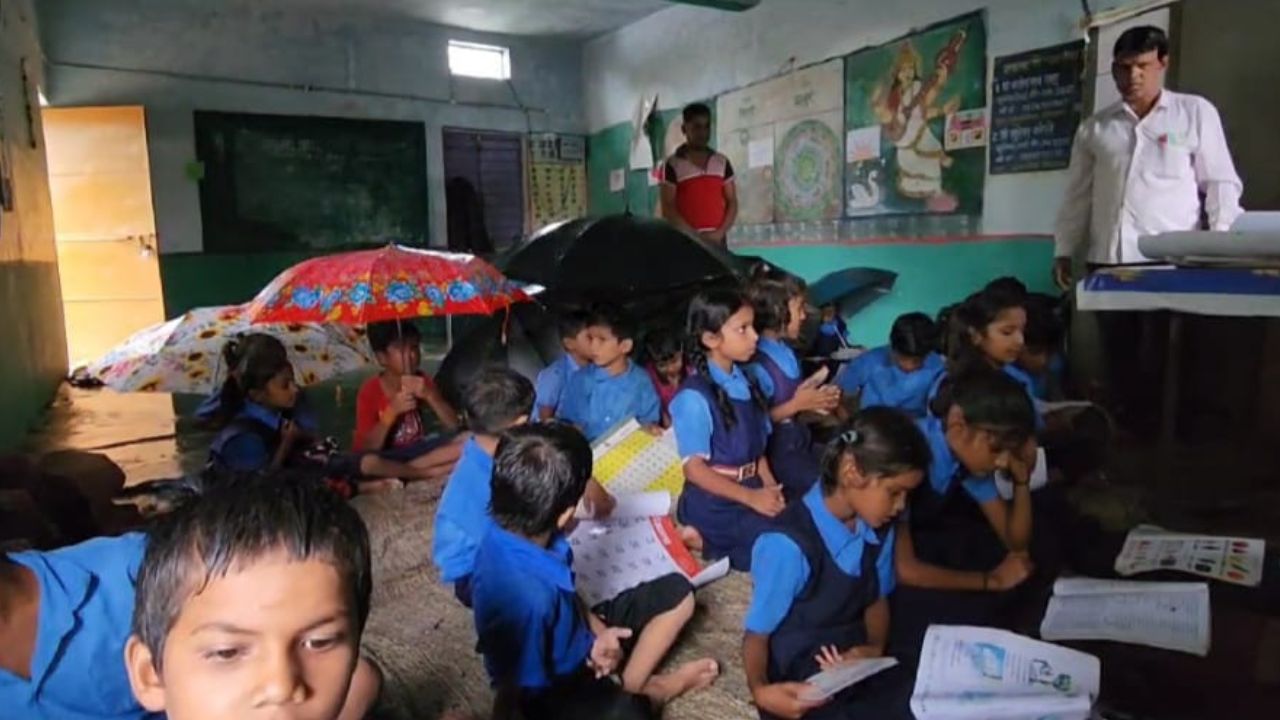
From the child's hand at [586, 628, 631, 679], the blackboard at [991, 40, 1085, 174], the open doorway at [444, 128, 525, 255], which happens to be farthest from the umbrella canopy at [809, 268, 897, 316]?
the child's hand at [586, 628, 631, 679]

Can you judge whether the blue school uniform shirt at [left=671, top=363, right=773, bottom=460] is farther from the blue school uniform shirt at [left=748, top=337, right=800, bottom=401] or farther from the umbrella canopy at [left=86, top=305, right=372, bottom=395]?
the umbrella canopy at [left=86, top=305, right=372, bottom=395]

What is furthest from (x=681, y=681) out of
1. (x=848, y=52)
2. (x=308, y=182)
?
(x=308, y=182)

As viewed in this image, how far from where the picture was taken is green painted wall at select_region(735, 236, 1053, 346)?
430cm

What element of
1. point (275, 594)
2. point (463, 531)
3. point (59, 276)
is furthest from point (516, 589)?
point (59, 276)

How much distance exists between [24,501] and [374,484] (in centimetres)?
130

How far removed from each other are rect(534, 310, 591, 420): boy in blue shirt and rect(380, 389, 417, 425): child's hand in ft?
1.45

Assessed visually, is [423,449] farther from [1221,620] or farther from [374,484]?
[1221,620]

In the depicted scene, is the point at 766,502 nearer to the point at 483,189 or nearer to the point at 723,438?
the point at 723,438

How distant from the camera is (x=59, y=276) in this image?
5641 mm

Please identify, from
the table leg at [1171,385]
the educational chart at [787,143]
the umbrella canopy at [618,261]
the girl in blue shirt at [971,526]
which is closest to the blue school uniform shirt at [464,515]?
the girl in blue shirt at [971,526]

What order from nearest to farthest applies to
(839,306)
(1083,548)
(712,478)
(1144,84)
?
(1083,548) → (712,478) → (1144,84) → (839,306)

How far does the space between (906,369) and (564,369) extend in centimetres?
117

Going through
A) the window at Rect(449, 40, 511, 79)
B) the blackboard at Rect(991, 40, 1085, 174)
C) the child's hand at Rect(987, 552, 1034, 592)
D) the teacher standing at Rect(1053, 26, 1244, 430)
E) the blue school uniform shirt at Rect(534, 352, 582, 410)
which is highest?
the window at Rect(449, 40, 511, 79)

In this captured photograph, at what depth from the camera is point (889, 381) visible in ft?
9.12
